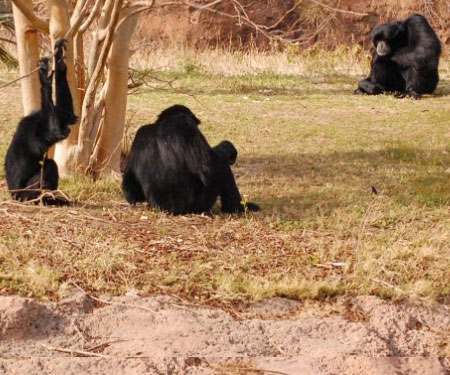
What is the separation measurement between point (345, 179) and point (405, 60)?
687cm

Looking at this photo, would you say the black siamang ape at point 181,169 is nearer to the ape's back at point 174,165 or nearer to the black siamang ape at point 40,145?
the ape's back at point 174,165

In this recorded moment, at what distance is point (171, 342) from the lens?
223 inches

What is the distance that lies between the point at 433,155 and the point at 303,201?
3094 millimetres

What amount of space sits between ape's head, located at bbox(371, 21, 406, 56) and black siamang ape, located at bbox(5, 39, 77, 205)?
9491 mm

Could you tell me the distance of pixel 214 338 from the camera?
577 cm

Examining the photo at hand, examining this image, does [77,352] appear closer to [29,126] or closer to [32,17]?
[29,126]

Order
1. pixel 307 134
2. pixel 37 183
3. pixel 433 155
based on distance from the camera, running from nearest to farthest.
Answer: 1. pixel 37 183
2. pixel 433 155
3. pixel 307 134

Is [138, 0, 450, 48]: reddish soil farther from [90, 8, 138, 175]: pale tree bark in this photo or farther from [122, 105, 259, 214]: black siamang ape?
[122, 105, 259, 214]: black siamang ape

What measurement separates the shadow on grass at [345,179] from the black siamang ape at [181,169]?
0.67m

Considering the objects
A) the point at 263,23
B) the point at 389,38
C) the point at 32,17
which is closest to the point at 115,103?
the point at 32,17

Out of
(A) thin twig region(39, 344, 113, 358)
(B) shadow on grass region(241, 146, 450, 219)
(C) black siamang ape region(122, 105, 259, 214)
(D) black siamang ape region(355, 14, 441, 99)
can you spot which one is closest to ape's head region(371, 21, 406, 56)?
(D) black siamang ape region(355, 14, 441, 99)

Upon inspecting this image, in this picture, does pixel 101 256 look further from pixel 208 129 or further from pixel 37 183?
pixel 208 129

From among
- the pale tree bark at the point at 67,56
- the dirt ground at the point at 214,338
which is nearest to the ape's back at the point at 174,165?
the pale tree bark at the point at 67,56

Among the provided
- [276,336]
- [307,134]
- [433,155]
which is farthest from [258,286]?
[307,134]
